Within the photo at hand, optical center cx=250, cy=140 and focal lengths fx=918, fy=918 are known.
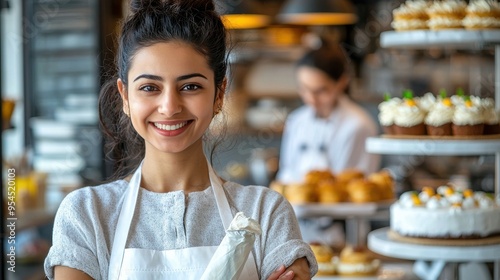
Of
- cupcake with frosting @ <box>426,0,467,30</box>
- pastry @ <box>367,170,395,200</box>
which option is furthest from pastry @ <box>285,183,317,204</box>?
cupcake with frosting @ <box>426,0,467,30</box>

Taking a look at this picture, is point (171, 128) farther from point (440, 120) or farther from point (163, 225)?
point (440, 120)

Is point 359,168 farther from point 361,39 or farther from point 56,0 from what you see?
point 361,39

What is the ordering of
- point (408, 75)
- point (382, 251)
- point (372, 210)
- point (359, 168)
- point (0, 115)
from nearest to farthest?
point (382, 251) → point (0, 115) → point (372, 210) → point (359, 168) → point (408, 75)

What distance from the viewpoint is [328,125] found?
548 centimetres

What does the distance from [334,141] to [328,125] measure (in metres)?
0.11

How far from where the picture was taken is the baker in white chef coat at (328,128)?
5.39 meters

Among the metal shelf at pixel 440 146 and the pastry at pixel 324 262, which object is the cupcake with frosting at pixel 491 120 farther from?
the pastry at pixel 324 262

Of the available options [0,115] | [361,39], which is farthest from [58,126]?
[361,39]

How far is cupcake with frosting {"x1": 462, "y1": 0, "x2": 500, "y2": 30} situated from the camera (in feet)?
11.8

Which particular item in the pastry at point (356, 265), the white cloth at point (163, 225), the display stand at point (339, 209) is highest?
the white cloth at point (163, 225)

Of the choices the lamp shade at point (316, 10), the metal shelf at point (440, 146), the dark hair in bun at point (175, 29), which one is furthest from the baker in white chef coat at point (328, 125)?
the dark hair in bun at point (175, 29)

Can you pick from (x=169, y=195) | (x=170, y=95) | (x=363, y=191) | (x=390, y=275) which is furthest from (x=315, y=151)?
(x=170, y=95)

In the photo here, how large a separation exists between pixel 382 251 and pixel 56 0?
406cm

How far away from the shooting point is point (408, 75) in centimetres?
981
